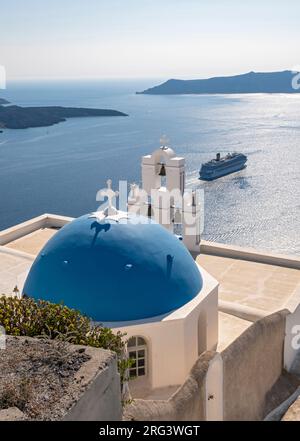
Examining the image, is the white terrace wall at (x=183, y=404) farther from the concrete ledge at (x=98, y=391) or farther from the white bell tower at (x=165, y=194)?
the white bell tower at (x=165, y=194)

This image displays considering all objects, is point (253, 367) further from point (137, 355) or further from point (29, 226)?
point (29, 226)

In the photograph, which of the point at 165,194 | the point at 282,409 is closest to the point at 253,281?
the point at 165,194

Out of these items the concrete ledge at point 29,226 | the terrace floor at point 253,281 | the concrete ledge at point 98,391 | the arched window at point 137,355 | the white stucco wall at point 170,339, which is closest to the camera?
the concrete ledge at point 98,391

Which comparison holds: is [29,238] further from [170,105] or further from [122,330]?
[170,105]

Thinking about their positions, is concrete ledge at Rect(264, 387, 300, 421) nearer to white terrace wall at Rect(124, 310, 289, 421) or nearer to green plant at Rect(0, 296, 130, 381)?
white terrace wall at Rect(124, 310, 289, 421)

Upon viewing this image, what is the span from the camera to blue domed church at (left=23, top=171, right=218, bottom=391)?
1211cm

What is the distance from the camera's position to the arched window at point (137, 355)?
12266 millimetres

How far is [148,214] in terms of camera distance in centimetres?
1886

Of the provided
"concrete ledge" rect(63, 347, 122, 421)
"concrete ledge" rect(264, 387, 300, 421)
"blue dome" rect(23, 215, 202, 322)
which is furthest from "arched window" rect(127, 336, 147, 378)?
"concrete ledge" rect(264, 387, 300, 421)

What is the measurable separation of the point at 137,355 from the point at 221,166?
210 ft


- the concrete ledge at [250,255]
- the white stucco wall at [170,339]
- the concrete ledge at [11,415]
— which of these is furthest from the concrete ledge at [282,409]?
the concrete ledge at [11,415]

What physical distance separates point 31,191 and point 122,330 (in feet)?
196

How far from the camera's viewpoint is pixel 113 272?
12.2 meters

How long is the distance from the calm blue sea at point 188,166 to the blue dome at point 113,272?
37991 millimetres
